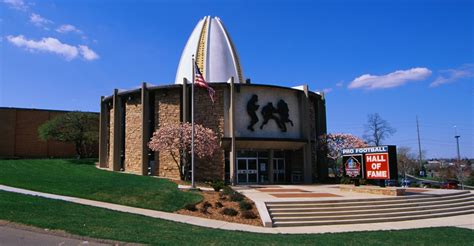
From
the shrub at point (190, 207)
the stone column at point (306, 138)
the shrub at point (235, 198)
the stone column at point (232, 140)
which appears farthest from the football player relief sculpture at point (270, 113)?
the shrub at point (190, 207)

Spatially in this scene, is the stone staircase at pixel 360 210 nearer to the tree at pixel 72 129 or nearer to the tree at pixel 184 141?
the tree at pixel 184 141

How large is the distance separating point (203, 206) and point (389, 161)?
473 inches

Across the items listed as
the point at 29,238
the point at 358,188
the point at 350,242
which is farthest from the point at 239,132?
the point at 29,238

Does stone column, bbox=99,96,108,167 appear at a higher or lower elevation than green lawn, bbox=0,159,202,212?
higher

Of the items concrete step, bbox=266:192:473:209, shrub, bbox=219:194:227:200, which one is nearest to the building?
shrub, bbox=219:194:227:200

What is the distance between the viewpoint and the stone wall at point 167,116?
3167 centimetres

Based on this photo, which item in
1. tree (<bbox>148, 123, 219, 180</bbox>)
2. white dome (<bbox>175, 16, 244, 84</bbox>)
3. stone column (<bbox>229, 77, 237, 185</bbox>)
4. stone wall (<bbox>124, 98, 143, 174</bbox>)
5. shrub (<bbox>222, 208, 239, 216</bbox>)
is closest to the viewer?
shrub (<bbox>222, 208, 239, 216</bbox>)

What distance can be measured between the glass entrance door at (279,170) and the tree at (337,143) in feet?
12.6

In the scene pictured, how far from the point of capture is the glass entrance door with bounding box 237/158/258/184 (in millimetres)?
33156

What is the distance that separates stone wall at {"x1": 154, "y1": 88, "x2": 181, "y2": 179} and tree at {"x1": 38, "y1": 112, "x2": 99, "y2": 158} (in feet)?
44.2

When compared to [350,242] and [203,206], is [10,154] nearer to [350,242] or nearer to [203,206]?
[203,206]

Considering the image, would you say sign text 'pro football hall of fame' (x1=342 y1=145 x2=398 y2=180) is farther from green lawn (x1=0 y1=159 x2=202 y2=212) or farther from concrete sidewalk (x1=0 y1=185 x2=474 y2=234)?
green lawn (x1=0 y1=159 x2=202 y2=212)

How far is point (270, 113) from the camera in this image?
107 ft

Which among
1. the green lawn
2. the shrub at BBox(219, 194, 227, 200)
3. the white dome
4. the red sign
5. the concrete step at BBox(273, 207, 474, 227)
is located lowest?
the concrete step at BBox(273, 207, 474, 227)
